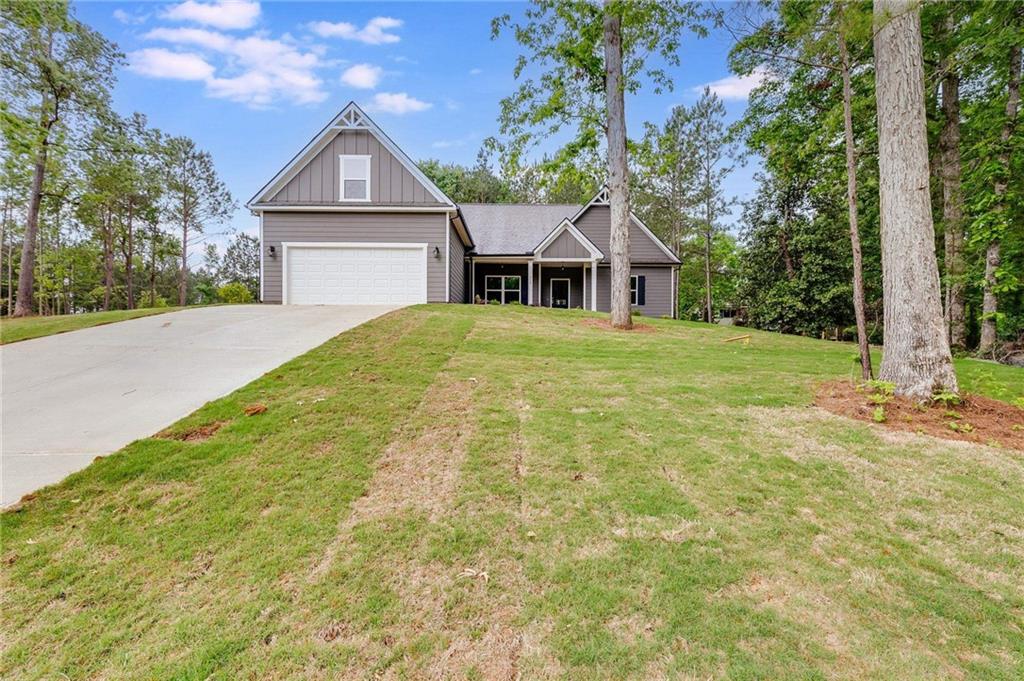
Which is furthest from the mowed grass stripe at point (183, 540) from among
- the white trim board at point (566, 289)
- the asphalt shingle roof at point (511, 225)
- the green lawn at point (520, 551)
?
the white trim board at point (566, 289)

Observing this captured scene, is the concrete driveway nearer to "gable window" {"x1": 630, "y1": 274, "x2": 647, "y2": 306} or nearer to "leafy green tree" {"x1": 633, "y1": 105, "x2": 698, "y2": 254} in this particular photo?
"gable window" {"x1": 630, "y1": 274, "x2": 647, "y2": 306}

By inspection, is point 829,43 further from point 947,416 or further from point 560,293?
point 560,293

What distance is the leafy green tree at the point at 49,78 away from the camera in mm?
13578

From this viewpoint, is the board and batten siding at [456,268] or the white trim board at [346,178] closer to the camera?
the white trim board at [346,178]

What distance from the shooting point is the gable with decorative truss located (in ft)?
45.8

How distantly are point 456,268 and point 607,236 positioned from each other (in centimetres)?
802

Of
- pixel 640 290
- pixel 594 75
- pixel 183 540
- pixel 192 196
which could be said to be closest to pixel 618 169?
pixel 594 75

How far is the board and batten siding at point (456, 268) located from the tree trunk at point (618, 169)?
6059mm

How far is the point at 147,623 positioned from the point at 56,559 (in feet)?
3.18

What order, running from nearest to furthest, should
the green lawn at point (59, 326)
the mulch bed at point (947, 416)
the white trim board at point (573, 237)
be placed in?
the mulch bed at point (947, 416), the green lawn at point (59, 326), the white trim board at point (573, 237)

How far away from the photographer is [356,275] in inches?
554

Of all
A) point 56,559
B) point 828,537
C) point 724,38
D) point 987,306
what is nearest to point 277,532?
point 56,559

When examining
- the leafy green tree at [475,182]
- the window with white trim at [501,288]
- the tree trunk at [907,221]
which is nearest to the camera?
the tree trunk at [907,221]

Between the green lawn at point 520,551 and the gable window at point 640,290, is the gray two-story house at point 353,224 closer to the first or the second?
the gable window at point 640,290
